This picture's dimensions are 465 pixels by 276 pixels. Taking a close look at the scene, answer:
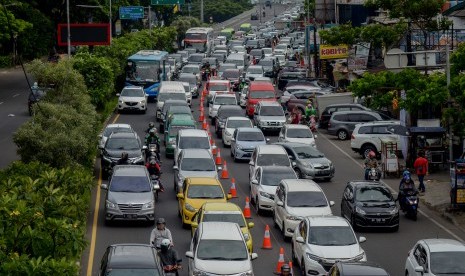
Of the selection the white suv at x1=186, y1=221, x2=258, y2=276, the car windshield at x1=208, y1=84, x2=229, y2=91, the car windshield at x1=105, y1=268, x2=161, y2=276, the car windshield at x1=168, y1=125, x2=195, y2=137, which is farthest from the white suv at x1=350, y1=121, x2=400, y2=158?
the car windshield at x1=105, y1=268, x2=161, y2=276

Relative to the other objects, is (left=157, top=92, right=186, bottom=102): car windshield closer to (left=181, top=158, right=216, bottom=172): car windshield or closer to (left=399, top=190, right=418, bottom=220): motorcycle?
(left=181, top=158, right=216, bottom=172): car windshield

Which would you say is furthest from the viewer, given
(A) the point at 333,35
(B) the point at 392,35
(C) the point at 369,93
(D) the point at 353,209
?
(A) the point at 333,35

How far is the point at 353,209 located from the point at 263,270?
5.95 meters

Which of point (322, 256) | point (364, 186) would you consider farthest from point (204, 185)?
point (322, 256)

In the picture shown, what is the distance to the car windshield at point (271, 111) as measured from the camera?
2210 inches

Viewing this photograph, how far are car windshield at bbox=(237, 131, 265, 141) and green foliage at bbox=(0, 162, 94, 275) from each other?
2022cm

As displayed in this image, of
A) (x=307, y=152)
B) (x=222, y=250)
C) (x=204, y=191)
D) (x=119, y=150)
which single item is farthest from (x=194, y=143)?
(x=222, y=250)

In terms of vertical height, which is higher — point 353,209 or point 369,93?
point 369,93

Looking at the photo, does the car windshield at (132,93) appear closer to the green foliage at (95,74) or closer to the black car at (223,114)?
the green foliage at (95,74)

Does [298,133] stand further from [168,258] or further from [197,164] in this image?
[168,258]

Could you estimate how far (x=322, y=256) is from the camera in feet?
89.4

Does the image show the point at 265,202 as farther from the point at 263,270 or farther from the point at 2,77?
the point at 2,77

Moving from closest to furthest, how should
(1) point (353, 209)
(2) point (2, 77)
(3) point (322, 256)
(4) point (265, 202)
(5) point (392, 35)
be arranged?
(3) point (322, 256)
(1) point (353, 209)
(4) point (265, 202)
(5) point (392, 35)
(2) point (2, 77)

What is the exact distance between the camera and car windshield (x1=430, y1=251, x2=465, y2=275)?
24688 mm
